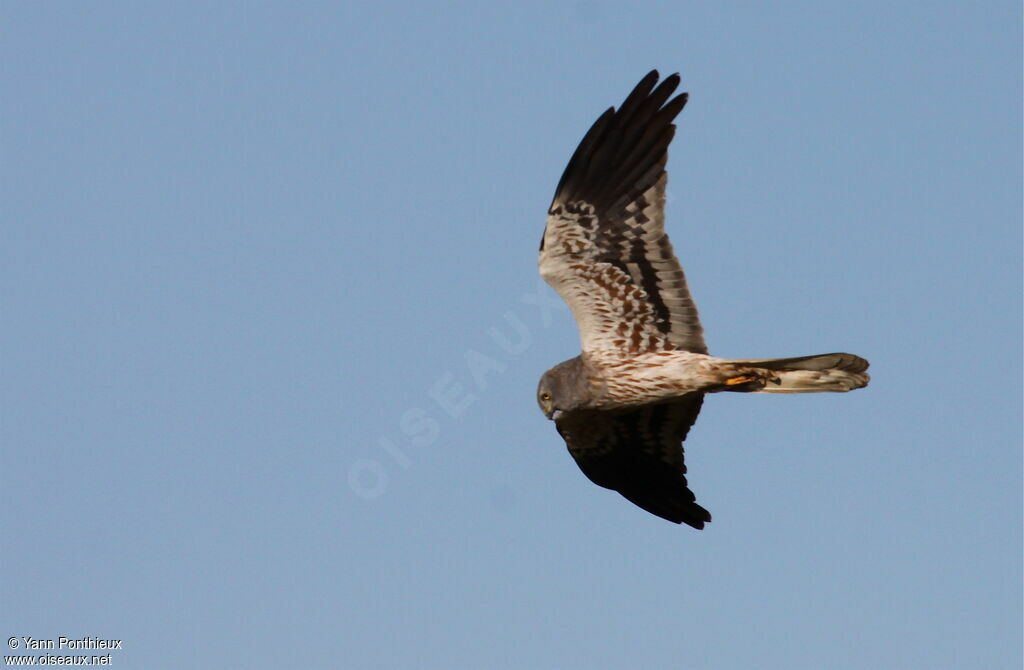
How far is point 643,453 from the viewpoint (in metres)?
14.1

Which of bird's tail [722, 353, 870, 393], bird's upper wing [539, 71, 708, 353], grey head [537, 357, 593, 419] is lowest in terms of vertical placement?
bird's tail [722, 353, 870, 393]

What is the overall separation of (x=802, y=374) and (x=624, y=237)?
6.28ft

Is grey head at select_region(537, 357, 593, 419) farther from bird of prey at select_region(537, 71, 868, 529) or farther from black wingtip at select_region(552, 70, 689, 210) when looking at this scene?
black wingtip at select_region(552, 70, 689, 210)

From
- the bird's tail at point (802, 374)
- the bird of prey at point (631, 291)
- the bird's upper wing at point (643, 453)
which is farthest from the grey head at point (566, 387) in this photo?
the bird's tail at point (802, 374)

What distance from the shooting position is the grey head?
42.1 feet

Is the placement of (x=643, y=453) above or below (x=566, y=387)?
below

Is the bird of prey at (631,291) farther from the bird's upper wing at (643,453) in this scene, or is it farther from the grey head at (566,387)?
the bird's upper wing at (643,453)

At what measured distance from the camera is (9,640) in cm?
1285

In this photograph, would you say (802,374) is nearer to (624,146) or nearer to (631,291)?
(631,291)

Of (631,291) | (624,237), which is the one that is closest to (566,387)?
(631,291)

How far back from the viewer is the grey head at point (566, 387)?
506 inches

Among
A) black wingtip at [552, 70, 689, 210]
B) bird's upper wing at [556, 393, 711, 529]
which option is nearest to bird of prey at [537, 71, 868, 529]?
black wingtip at [552, 70, 689, 210]

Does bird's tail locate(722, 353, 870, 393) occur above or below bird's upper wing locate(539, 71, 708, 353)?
below

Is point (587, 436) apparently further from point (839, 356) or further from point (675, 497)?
point (839, 356)
